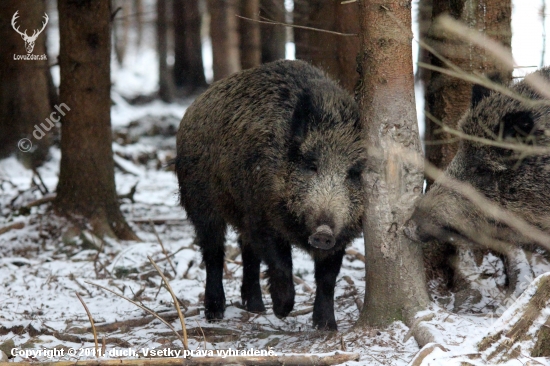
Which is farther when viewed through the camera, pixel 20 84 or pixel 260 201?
pixel 20 84

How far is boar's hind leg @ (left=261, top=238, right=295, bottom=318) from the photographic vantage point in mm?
5043

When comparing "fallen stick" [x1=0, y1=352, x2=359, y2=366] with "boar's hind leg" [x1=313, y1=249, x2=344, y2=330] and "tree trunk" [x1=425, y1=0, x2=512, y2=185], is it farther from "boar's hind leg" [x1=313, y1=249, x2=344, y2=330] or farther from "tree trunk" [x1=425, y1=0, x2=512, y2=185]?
"tree trunk" [x1=425, y1=0, x2=512, y2=185]

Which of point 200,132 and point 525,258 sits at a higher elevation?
point 200,132

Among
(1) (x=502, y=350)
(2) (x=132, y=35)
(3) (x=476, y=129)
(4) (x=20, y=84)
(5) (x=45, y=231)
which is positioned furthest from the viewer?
(2) (x=132, y=35)

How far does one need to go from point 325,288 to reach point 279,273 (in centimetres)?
37

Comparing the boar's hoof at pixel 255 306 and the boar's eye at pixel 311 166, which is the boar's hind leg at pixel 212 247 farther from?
the boar's eye at pixel 311 166

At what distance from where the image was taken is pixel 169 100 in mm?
18750

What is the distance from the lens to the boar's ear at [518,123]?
4.24m

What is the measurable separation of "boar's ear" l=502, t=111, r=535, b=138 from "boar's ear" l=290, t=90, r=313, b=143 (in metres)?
1.34

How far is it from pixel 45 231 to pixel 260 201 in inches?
156

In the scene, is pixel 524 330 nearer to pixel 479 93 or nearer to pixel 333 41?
pixel 479 93

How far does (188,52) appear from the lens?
20.4 meters

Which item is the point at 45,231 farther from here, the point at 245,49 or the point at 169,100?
the point at 169,100

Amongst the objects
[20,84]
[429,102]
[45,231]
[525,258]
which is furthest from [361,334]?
[20,84]
